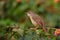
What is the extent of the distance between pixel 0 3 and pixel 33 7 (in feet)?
2.30

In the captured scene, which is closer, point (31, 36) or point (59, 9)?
point (31, 36)

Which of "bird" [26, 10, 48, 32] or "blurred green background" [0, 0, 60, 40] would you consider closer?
"bird" [26, 10, 48, 32]

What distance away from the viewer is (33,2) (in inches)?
242

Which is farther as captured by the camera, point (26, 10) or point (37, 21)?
point (26, 10)

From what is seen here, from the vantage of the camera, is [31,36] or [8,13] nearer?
[31,36]

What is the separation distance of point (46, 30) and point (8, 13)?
11.0 feet

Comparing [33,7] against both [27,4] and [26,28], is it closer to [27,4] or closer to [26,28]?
[27,4]

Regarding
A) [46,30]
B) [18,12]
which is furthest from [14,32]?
[18,12]

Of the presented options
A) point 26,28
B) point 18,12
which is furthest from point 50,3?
point 26,28

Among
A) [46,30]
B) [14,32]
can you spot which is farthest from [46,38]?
[14,32]

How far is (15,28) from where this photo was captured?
3.03 m

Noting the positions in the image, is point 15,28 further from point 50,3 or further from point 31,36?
point 50,3

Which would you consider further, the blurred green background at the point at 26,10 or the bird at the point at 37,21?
the blurred green background at the point at 26,10

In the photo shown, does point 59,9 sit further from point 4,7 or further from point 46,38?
point 46,38
